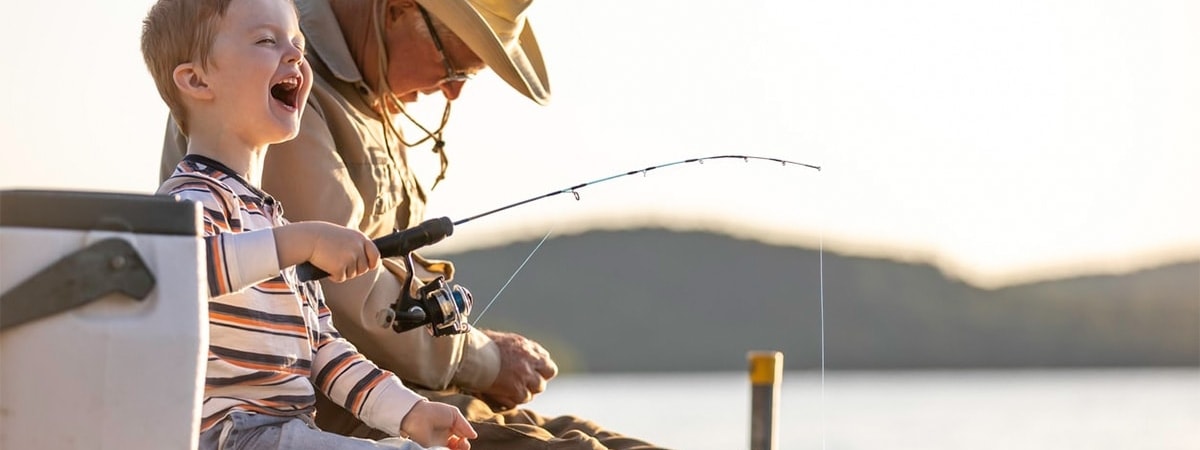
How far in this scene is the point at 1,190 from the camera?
7.20 ft

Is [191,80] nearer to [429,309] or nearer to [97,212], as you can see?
[429,309]

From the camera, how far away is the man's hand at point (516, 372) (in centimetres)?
405

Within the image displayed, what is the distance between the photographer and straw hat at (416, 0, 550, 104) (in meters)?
4.07

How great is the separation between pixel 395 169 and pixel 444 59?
304 millimetres

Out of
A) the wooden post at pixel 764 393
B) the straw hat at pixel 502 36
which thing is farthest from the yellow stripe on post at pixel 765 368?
the straw hat at pixel 502 36

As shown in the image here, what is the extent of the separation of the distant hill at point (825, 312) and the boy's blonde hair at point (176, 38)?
18390mm

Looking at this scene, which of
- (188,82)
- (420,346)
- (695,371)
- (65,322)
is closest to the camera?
(65,322)

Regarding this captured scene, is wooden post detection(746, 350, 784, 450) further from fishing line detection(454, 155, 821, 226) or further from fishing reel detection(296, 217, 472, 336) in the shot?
fishing reel detection(296, 217, 472, 336)

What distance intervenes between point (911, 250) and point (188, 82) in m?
19.8

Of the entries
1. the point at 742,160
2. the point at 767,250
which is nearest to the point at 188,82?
the point at 742,160

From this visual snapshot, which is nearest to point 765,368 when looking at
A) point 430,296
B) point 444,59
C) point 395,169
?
point 444,59

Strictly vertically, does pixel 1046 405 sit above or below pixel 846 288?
below

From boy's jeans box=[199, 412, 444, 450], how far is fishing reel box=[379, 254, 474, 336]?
0.47m

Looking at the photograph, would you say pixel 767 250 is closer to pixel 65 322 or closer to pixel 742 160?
pixel 742 160
